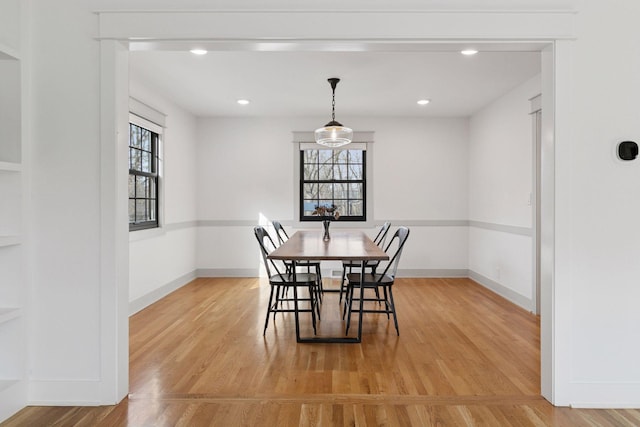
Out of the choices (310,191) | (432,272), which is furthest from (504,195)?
(310,191)

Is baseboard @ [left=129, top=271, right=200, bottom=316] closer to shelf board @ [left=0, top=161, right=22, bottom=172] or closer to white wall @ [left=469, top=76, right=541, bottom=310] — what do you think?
shelf board @ [left=0, top=161, right=22, bottom=172]

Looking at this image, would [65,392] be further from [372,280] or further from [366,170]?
[366,170]

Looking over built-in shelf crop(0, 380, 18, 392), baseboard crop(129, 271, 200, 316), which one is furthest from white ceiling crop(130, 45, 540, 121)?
built-in shelf crop(0, 380, 18, 392)

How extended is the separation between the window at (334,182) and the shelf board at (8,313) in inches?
176

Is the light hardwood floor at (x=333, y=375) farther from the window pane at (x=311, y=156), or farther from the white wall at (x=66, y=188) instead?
the window pane at (x=311, y=156)

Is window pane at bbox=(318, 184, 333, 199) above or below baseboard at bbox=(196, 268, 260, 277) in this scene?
above

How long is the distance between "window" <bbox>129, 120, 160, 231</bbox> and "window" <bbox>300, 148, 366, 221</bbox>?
88.0 inches

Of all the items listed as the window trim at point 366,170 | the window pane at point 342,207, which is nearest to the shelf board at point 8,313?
the window trim at point 366,170

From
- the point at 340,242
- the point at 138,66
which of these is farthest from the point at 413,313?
the point at 138,66

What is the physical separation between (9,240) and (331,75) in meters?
3.15

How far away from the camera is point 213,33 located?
2354mm

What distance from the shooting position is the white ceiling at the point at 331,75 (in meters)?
3.80

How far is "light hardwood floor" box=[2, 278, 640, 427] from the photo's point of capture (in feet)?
7.22

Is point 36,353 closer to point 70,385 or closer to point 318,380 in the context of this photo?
point 70,385
